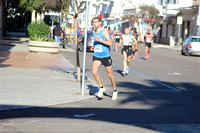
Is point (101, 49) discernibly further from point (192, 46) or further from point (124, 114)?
point (192, 46)

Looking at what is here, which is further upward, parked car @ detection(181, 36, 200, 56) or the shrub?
the shrub

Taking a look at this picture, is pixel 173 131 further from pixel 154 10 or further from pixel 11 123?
pixel 154 10

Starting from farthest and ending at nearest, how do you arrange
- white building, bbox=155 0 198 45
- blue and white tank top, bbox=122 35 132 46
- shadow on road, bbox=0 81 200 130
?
white building, bbox=155 0 198 45 → blue and white tank top, bbox=122 35 132 46 → shadow on road, bbox=0 81 200 130

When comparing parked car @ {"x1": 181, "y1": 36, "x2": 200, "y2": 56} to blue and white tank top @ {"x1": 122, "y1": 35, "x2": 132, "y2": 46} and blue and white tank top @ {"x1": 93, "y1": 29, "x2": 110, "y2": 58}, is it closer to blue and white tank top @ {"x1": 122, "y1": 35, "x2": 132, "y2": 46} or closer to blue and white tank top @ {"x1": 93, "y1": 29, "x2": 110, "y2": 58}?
blue and white tank top @ {"x1": 122, "y1": 35, "x2": 132, "y2": 46}

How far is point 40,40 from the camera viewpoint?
26.8 meters

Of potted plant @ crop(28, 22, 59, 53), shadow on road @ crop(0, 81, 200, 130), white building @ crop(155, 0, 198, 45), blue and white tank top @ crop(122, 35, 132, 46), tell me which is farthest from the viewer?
white building @ crop(155, 0, 198, 45)

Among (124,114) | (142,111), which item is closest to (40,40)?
(142,111)

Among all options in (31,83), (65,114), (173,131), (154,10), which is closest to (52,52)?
(31,83)

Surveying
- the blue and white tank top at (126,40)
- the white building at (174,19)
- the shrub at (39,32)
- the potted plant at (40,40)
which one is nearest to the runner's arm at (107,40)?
the blue and white tank top at (126,40)

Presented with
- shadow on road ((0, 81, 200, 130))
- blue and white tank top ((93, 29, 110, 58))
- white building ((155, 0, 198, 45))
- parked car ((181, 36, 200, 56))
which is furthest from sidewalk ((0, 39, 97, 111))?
white building ((155, 0, 198, 45))

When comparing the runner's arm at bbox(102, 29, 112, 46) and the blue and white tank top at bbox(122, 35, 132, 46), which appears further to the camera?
the blue and white tank top at bbox(122, 35, 132, 46)

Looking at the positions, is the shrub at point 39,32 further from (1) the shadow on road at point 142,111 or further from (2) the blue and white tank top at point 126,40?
(1) the shadow on road at point 142,111

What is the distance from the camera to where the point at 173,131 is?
267 inches

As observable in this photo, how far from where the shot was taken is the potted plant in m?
25.7
